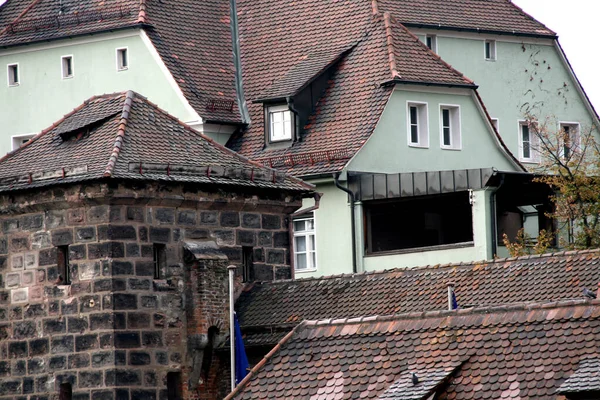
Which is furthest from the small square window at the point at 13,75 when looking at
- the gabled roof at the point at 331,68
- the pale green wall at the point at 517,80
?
the pale green wall at the point at 517,80

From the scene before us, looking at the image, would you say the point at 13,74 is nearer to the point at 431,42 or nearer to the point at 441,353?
the point at 431,42

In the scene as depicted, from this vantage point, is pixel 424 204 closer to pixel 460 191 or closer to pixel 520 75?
pixel 460 191

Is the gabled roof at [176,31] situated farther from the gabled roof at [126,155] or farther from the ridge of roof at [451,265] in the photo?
the ridge of roof at [451,265]

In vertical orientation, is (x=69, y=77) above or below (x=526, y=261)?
above

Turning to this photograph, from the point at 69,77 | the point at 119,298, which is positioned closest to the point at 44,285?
the point at 119,298

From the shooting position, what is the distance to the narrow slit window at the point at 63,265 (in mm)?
41406

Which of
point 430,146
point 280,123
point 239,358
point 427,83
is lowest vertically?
point 239,358

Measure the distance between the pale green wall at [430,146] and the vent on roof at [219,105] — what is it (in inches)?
189

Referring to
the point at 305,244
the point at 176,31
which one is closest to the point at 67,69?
the point at 176,31

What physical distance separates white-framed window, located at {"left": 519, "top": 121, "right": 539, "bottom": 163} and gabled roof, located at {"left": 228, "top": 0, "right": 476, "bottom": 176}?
6082 millimetres

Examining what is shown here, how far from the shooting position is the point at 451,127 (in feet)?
199

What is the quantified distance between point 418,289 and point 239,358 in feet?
11.9

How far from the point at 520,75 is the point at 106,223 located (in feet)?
90.0

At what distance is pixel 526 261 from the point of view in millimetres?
40188
